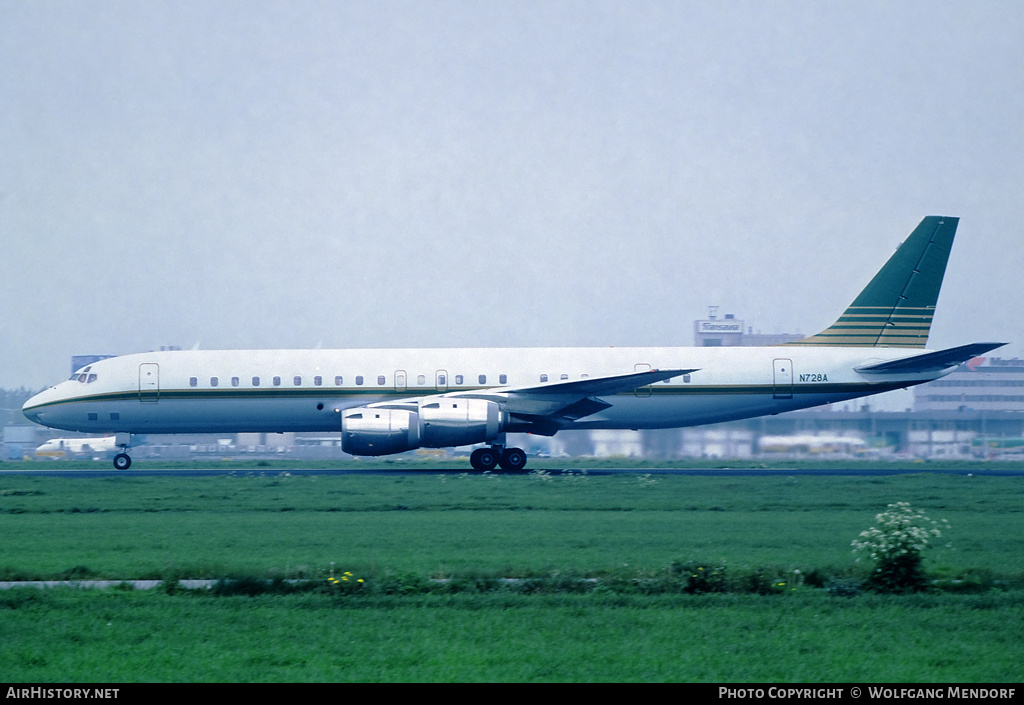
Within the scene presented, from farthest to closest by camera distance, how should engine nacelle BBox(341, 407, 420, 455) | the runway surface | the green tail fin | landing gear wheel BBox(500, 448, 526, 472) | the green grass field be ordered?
1. the green tail fin
2. landing gear wheel BBox(500, 448, 526, 472)
3. the runway surface
4. engine nacelle BBox(341, 407, 420, 455)
5. the green grass field

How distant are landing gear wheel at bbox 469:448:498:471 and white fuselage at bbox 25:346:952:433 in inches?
75.7

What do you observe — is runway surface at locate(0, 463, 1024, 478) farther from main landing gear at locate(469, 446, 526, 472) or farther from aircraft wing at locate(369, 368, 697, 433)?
aircraft wing at locate(369, 368, 697, 433)

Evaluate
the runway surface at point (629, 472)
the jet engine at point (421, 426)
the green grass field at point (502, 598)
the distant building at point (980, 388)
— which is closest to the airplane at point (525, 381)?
the jet engine at point (421, 426)

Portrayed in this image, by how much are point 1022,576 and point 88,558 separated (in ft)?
40.3

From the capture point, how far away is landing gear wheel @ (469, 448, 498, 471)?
103ft

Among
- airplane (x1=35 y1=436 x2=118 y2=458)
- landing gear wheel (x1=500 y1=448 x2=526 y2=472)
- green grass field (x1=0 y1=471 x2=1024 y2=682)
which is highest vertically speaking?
airplane (x1=35 y1=436 x2=118 y2=458)

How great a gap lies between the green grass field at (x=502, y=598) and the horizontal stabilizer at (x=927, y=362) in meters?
8.88

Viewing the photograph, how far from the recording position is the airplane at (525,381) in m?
31.5

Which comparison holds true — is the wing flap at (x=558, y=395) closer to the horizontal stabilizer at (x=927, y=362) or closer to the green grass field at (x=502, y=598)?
the horizontal stabilizer at (x=927, y=362)

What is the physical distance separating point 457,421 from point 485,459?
2.36m

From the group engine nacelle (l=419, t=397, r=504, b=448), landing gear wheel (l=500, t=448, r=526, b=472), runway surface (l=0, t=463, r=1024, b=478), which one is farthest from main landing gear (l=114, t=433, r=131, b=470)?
landing gear wheel (l=500, t=448, r=526, b=472)

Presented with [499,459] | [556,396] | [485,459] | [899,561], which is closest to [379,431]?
[485,459]

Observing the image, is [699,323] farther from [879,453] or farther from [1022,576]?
[1022,576]
